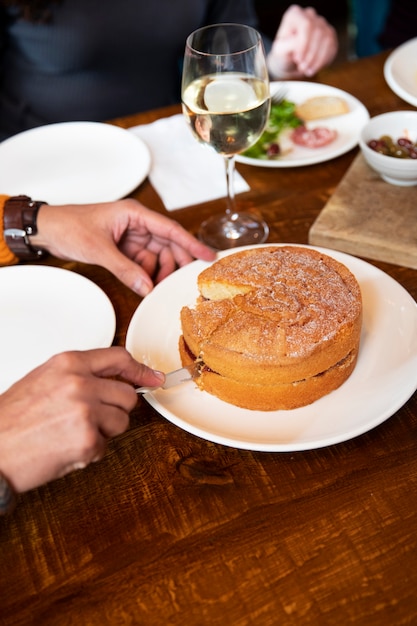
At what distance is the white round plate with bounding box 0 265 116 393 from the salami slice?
700 mm

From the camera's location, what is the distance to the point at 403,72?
6.01 ft

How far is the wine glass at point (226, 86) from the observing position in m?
1.21

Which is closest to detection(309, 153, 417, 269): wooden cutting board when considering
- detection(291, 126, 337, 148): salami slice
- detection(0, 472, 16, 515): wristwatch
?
detection(291, 126, 337, 148): salami slice

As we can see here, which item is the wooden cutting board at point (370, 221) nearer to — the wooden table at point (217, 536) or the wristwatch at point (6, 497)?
Answer: the wooden table at point (217, 536)

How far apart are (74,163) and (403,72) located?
967 mm

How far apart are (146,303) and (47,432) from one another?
0.35 meters

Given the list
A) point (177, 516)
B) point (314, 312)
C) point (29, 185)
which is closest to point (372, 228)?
point (314, 312)

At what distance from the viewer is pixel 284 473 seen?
0.90 meters

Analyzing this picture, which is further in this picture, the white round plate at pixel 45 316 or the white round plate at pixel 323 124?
the white round plate at pixel 323 124

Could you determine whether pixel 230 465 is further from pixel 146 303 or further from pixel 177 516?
pixel 146 303

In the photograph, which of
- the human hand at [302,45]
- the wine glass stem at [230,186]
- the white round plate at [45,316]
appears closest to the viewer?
the white round plate at [45,316]

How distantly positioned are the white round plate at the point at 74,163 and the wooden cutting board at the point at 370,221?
18.6 inches

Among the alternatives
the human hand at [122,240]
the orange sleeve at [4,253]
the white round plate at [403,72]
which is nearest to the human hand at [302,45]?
the white round plate at [403,72]

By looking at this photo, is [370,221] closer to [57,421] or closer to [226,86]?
[226,86]
